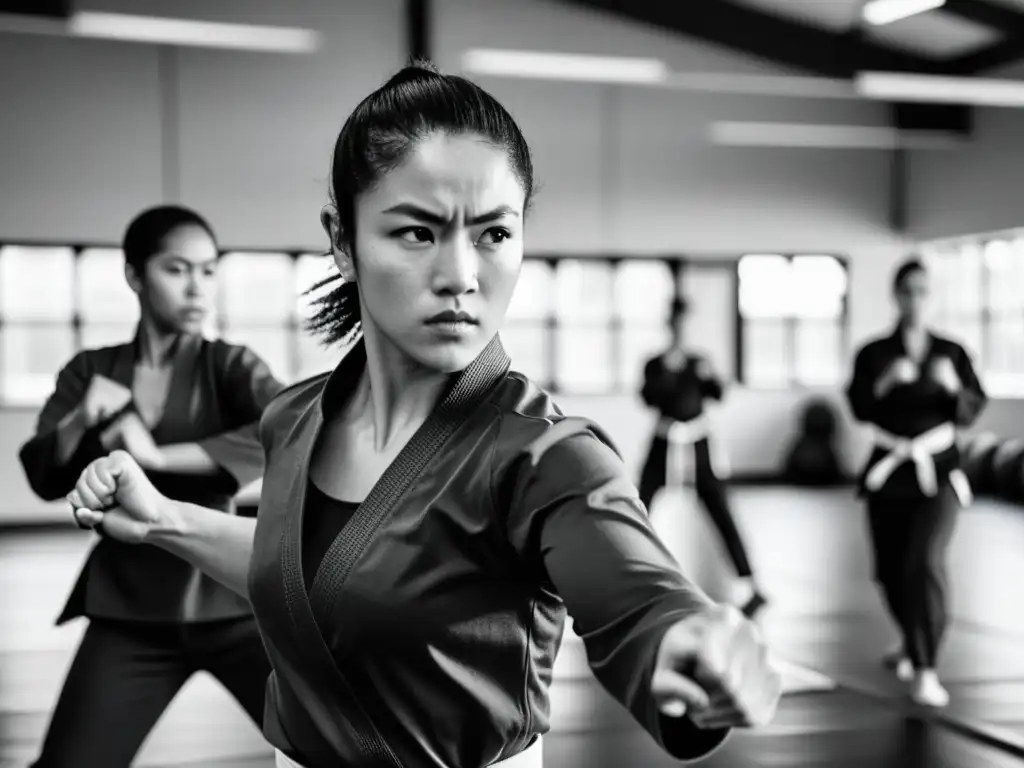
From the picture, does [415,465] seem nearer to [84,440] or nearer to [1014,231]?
[84,440]

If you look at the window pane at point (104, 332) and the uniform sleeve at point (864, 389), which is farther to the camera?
the window pane at point (104, 332)

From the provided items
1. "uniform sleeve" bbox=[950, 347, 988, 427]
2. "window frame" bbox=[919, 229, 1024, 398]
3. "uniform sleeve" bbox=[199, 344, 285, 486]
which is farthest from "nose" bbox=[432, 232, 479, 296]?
"window frame" bbox=[919, 229, 1024, 398]

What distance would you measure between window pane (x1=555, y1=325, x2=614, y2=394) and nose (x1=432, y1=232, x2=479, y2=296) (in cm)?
1033

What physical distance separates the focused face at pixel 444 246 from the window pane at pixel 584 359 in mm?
10299

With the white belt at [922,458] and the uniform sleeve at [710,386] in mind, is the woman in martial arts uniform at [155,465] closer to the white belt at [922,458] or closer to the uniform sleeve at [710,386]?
the white belt at [922,458]

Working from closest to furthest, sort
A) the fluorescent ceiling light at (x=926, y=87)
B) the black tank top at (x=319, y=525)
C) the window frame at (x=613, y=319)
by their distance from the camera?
the black tank top at (x=319, y=525)
the fluorescent ceiling light at (x=926, y=87)
the window frame at (x=613, y=319)

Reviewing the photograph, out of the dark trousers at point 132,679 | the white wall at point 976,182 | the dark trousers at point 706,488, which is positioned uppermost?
the white wall at point 976,182

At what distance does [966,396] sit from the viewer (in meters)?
4.17

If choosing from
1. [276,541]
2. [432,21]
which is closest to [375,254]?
[276,541]

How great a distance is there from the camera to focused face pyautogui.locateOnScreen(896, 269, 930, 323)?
4234 millimetres

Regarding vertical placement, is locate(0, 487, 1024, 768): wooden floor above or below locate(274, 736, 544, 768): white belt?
below

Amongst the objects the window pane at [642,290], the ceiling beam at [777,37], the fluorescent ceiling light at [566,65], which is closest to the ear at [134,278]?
the fluorescent ceiling light at [566,65]

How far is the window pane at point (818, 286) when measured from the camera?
12219 mm

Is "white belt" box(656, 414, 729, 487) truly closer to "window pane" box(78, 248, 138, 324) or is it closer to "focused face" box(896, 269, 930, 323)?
"focused face" box(896, 269, 930, 323)
